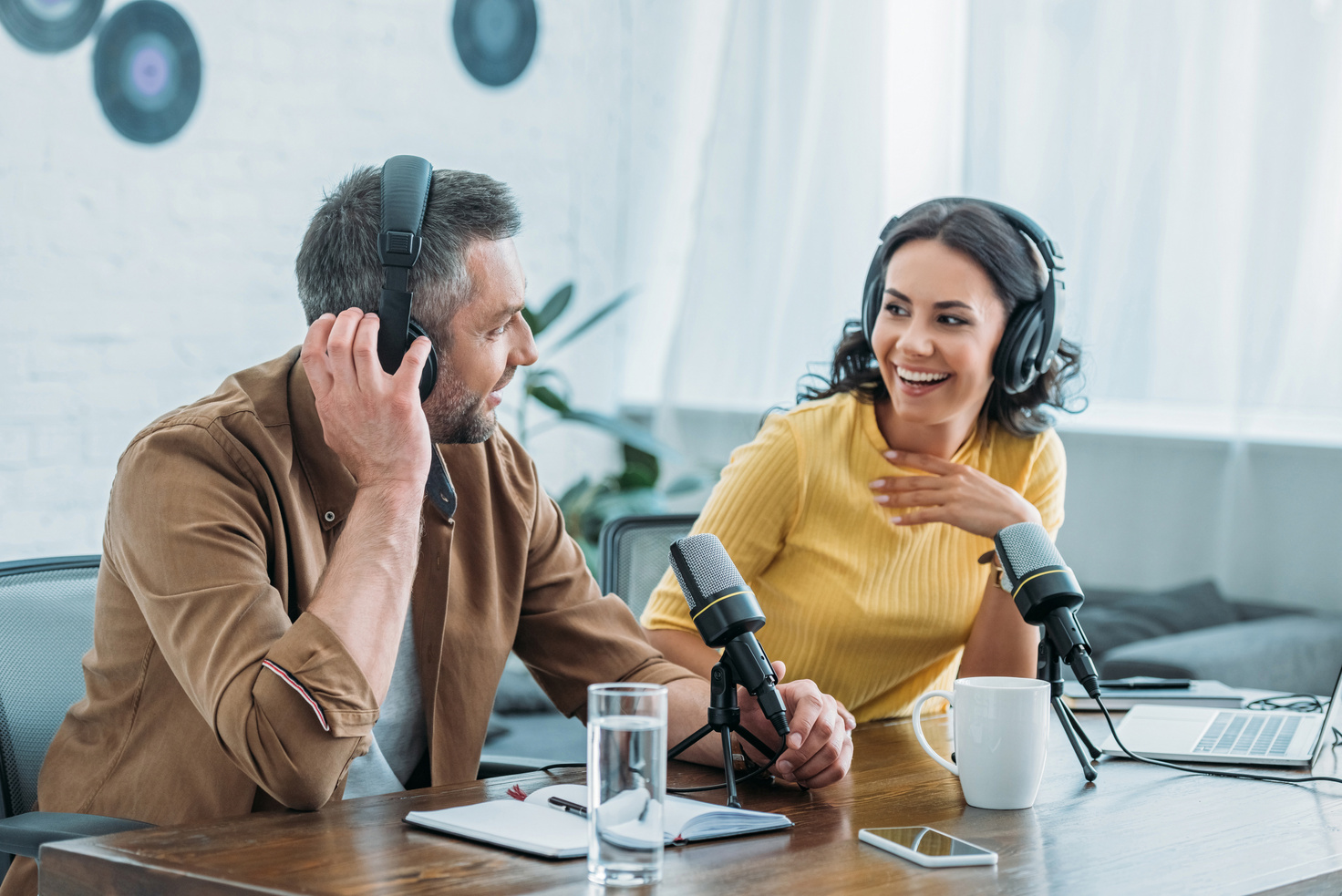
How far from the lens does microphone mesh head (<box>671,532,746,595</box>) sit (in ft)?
3.55

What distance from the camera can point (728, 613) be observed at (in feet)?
3.51

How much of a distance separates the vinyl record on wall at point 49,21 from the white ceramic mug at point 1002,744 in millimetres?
2609

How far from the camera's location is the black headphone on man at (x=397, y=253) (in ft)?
4.06

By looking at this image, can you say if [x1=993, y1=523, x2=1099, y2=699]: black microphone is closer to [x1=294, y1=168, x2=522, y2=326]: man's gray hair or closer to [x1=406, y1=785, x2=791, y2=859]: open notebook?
[x1=406, y1=785, x2=791, y2=859]: open notebook

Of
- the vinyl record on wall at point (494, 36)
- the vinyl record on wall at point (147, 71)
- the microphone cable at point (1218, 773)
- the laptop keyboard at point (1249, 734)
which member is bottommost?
the laptop keyboard at point (1249, 734)

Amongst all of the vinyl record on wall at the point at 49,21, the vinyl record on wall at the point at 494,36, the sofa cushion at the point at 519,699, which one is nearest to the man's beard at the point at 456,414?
the sofa cushion at the point at 519,699

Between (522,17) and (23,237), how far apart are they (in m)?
1.68

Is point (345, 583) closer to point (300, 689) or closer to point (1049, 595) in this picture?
point (300, 689)

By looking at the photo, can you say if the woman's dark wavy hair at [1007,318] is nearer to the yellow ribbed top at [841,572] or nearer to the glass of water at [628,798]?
the yellow ribbed top at [841,572]

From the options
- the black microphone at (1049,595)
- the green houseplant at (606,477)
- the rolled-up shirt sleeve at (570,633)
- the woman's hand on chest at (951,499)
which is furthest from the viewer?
the green houseplant at (606,477)

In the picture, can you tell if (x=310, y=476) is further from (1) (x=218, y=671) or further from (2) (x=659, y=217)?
(2) (x=659, y=217)

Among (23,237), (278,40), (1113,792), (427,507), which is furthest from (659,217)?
(1113,792)

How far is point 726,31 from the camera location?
4.08 m

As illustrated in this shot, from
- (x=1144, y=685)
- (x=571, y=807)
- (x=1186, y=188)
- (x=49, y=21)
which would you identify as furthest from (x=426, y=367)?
(x=1186, y=188)
